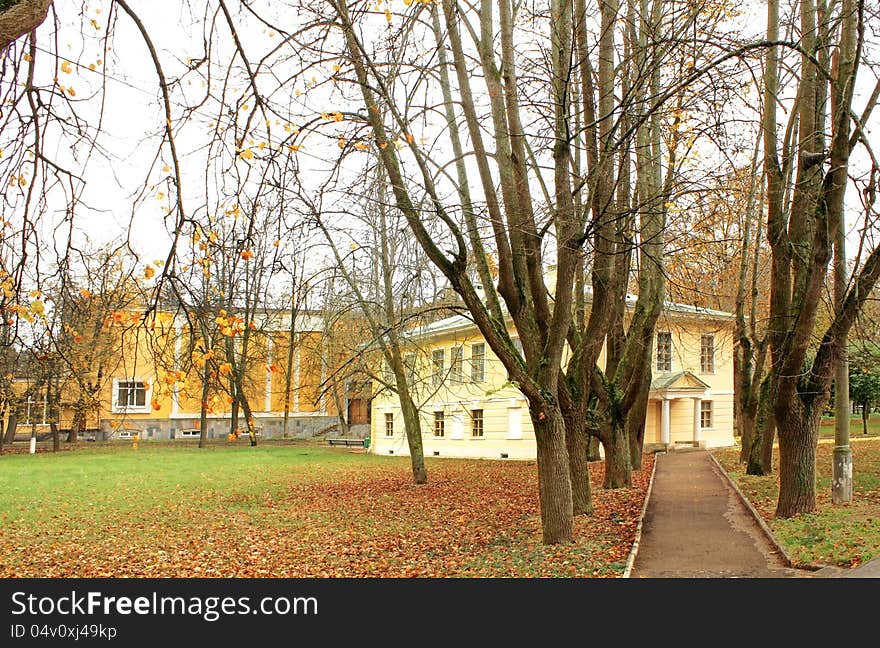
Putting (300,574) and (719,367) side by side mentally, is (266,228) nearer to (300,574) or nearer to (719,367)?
(300,574)

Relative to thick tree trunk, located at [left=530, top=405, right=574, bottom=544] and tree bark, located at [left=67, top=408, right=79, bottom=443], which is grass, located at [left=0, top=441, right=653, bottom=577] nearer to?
thick tree trunk, located at [left=530, top=405, right=574, bottom=544]

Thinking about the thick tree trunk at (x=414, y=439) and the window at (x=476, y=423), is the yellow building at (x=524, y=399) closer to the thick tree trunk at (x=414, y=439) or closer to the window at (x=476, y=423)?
the window at (x=476, y=423)

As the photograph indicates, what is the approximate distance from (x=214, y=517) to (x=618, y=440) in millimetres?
9218

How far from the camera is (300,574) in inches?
397

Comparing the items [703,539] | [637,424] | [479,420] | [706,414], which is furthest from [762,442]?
[479,420]

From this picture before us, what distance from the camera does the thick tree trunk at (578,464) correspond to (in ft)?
41.2

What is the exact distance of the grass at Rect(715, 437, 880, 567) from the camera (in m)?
8.79

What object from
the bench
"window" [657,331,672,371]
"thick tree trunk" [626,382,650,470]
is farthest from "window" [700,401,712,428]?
the bench

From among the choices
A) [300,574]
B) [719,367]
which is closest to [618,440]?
[300,574]

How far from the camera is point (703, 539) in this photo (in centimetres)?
1077

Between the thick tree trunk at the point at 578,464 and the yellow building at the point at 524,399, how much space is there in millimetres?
15071

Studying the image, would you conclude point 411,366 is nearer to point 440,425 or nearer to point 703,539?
point 703,539

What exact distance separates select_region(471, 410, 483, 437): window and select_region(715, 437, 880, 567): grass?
57.7ft

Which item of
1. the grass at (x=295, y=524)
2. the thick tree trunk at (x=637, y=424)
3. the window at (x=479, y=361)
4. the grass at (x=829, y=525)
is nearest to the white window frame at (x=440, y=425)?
the window at (x=479, y=361)
